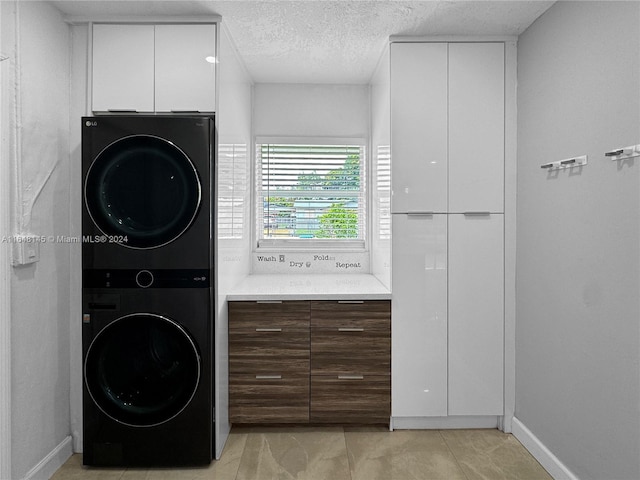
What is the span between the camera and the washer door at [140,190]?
2328 mm

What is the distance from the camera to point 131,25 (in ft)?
8.20

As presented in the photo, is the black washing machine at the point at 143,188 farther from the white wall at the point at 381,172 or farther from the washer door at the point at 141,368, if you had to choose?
the white wall at the point at 381,172

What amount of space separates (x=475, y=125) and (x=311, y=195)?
1481mm

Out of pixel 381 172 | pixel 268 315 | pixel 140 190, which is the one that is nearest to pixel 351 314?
pixel 268 315

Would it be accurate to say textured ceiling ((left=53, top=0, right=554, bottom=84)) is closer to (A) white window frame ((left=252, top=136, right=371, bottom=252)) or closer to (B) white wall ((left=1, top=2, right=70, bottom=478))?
(B) white wall ((left=1, top=2, right=70, bottom=478))

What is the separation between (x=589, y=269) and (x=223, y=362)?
6.63 ft

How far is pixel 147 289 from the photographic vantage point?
2367 mm

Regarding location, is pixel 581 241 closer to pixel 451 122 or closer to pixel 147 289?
pixel 451 122

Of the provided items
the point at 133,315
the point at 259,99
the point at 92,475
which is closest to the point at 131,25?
the point at 259,99

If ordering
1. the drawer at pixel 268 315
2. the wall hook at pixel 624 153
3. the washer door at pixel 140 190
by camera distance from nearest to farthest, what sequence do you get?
the wall hook at pixel 624 153
the washer door at pixel 140 190
the drawer at pixel 268 315

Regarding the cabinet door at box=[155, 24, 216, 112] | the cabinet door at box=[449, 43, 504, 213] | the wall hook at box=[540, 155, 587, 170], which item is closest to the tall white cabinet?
the cabinet door at box=[449, 43, 504, 213]

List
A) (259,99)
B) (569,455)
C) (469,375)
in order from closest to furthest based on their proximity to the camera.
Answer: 1. (569,455)
2. (469,375)
3. (259,99)

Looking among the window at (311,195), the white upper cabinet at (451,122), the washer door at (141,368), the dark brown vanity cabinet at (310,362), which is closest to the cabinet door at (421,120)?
the white upper cabinet at (451,122)

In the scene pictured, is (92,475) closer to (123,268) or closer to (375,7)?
(123,268)
